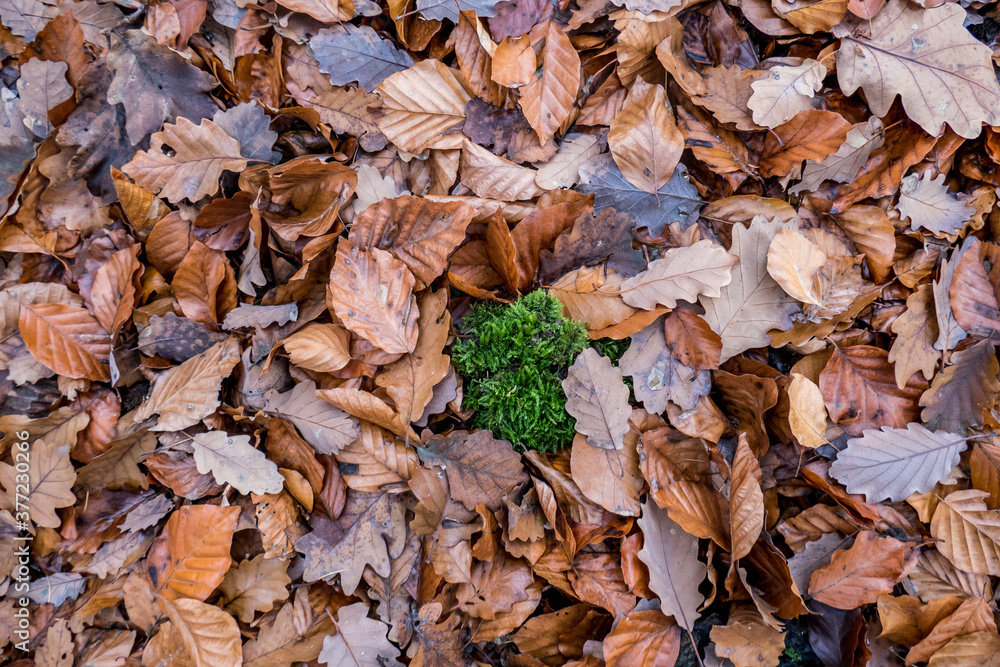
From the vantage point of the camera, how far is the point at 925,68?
77.9 inches

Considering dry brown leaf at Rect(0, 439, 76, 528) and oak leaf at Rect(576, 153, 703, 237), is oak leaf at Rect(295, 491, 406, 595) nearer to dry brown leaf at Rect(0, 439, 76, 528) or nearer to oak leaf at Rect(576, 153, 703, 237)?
dry brown leaf at Rect(0, 439, 76, 528)

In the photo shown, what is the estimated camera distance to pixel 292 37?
2.14 m

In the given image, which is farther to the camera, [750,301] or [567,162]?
[567,162]

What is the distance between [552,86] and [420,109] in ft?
1.79

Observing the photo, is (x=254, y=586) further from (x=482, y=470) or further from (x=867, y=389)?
(x=867, y=389)

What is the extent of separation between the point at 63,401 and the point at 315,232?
1.24m

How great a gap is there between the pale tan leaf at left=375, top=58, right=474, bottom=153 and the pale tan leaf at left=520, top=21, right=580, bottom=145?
12.0 inches

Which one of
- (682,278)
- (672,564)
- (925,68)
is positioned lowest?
(672,564)

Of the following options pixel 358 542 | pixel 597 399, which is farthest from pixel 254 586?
pixel 597 399

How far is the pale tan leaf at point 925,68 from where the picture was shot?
1938 mm

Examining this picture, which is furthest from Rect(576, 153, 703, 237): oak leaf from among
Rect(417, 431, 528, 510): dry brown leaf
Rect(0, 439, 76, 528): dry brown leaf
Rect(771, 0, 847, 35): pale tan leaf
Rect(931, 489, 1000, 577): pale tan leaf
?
Rect(0, 439, 76, 528): dry brown leaf

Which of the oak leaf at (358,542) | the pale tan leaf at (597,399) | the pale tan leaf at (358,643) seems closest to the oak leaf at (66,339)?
the oak leaf at (358,542)

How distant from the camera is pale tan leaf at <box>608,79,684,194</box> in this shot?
2.01m

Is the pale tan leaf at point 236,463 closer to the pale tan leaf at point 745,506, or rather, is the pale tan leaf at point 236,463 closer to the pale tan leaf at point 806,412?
the pale tan leaf at point 745,506
